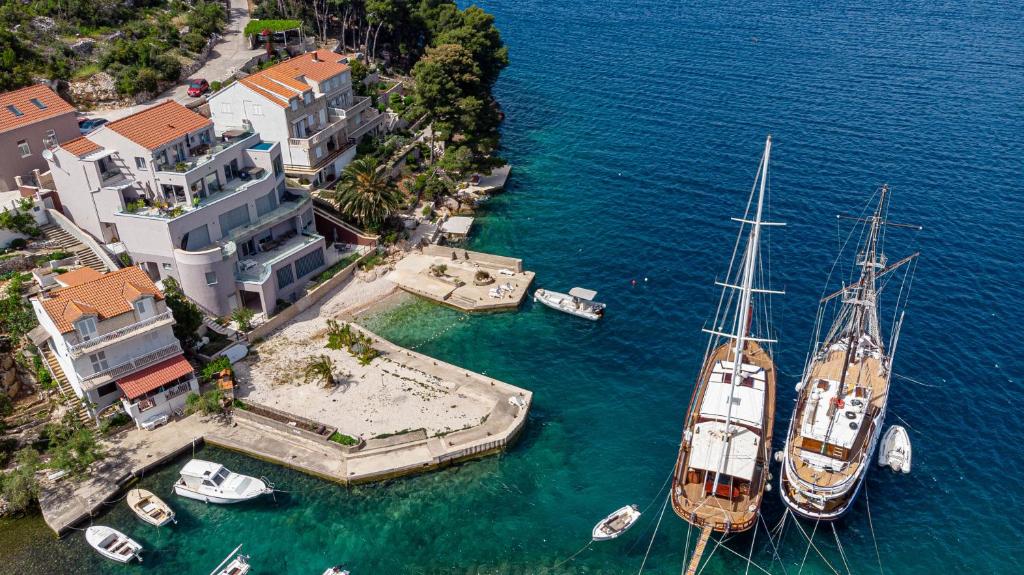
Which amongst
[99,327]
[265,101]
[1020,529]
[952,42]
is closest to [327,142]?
[265,101]

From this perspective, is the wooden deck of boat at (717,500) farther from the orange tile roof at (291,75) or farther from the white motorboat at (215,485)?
the orange tile roof at (291,75)

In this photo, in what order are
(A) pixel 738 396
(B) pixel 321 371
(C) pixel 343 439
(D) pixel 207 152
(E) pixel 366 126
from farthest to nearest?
(E) pixel 366 126, (D) pixel 207 152, (B) pixel 321 371, (C) pixel 343 439, (A) pixel 738 396

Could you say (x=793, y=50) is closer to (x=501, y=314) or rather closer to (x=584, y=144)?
(x=584, y=144)

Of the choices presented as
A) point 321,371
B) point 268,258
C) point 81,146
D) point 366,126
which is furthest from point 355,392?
point 366,126

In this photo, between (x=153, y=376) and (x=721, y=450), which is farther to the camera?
(x=153, y=376)

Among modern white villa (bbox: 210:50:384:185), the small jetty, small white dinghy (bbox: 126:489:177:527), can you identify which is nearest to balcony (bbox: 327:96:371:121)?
modern white villa (bbox: 210:50:384:185)

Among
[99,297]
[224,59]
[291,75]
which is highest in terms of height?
[291,75]

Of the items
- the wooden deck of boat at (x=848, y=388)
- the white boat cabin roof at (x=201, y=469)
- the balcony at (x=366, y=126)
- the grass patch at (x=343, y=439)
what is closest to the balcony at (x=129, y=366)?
the white boat cabin roof at (x=201, y=469)

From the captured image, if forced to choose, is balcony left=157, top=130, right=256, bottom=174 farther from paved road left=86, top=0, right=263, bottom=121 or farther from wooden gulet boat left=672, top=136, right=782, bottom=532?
wooden gulet boat left=672, top=136, right=782, bottom=532

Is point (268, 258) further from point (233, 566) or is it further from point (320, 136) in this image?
point (233, 566)
